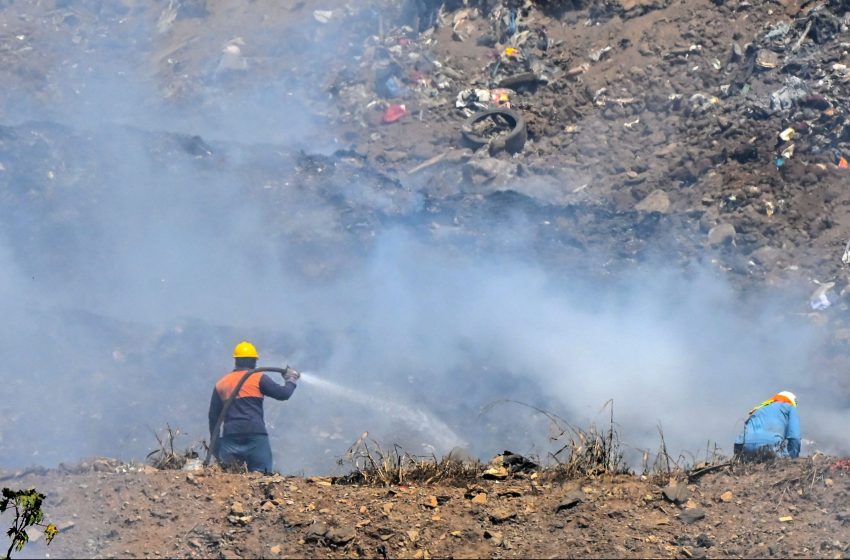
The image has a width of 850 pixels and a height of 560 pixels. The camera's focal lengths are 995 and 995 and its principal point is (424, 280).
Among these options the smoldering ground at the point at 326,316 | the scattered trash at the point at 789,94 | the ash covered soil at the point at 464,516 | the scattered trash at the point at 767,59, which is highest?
the scattered trash at the point at 767,59

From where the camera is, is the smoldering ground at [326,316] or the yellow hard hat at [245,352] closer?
the yellow hard hat at [245,352]

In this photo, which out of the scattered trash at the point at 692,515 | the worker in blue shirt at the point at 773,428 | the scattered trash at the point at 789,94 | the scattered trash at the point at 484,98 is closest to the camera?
the scattered trash at the point at 692,515

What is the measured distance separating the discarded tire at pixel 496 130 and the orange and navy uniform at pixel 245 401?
6853mm

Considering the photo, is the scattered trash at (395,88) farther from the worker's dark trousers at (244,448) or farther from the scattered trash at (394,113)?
the worker's dark trousers at (244,448)

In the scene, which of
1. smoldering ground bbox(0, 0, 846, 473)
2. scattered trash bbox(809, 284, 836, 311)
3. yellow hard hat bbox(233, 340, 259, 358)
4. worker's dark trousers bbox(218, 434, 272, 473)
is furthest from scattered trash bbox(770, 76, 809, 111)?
worker's dark trousers bbox(218, 434, 272, 473)

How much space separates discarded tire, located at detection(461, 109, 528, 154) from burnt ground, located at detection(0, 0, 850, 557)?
0.49 feet

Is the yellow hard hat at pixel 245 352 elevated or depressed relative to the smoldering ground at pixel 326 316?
depressed

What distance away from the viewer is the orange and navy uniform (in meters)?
7.23

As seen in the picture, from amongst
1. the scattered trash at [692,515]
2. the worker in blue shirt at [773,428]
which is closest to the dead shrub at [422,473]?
the scattered trash at [692,515]

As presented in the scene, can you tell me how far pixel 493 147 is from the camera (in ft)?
43.7

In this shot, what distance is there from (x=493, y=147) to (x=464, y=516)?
9054 mm

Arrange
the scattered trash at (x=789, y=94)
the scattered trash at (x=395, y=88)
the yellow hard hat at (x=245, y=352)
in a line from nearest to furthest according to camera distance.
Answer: the yellow hard hat at (x=245, y=352) → the scattered trash at (x=789, y=94) → the scattered trash at (x=395, y=88)

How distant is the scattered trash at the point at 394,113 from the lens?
48.5ft

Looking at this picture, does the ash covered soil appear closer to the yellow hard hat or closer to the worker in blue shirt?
the worker in blue shirt
